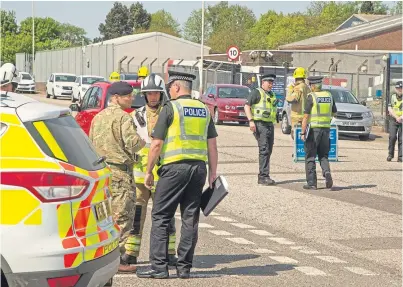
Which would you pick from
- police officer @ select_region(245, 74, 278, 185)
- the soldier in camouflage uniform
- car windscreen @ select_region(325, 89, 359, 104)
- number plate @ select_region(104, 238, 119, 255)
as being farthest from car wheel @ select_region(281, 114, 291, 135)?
number plate @ select_region(104, 238, 119, 255)

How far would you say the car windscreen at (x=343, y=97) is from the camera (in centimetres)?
3077

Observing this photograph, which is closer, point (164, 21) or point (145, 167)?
point (145, 167)

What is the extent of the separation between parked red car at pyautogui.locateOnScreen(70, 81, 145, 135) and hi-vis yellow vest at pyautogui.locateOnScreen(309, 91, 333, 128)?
3458 mm

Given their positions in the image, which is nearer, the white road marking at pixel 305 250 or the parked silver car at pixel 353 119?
the white road marking at pixel 305 250

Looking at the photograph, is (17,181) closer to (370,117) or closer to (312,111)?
(312,111)

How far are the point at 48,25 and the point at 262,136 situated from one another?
119765mm

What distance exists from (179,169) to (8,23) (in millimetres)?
120707

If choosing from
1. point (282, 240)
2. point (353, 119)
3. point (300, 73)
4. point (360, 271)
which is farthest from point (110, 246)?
point (353, 119)

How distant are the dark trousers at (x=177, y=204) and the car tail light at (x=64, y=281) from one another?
2698 mm

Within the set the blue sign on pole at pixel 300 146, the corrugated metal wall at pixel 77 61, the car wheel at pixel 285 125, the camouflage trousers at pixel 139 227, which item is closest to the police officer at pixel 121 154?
the camouflage trousers at pixel 139 227

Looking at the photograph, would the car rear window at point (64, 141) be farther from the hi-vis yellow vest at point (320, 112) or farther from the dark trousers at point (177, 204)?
the hi-vis yellow vest at point (320, 112)

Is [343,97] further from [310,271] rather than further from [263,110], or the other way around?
[310,271]

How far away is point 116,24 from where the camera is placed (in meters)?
154

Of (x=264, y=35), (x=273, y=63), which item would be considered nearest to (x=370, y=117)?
(x=273, y=63)
